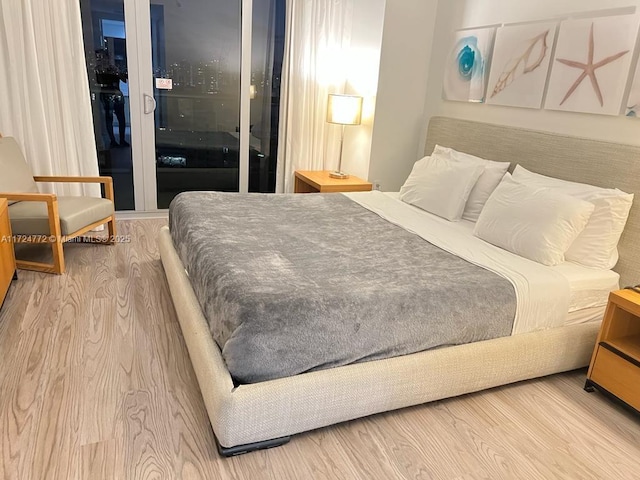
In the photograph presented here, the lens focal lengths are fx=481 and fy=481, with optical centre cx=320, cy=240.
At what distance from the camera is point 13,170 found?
3.50 meters

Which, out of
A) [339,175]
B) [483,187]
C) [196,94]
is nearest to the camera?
[483,187]

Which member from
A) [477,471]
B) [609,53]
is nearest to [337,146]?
[609,53]

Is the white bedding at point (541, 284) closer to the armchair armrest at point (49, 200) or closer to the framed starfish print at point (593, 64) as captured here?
the framed starfish print at point (593, 64)

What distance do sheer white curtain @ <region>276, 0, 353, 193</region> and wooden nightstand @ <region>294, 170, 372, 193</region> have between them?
17 cm

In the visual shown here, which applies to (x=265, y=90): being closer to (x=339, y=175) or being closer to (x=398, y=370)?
(x=339, y=175)

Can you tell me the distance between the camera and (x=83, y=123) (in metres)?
4.05

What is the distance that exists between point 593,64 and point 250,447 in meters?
2.79

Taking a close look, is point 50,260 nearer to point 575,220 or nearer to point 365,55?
point 365,55

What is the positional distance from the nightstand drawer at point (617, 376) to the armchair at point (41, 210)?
3.32 m

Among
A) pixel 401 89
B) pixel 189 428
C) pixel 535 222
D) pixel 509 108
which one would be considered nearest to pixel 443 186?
pixel 509 108

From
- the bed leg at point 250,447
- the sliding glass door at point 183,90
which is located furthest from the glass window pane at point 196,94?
the bed leg at point 250,447

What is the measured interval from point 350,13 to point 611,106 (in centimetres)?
285

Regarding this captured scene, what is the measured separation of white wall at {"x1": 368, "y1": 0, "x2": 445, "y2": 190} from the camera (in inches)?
162

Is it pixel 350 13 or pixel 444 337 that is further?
pixel 350 13
